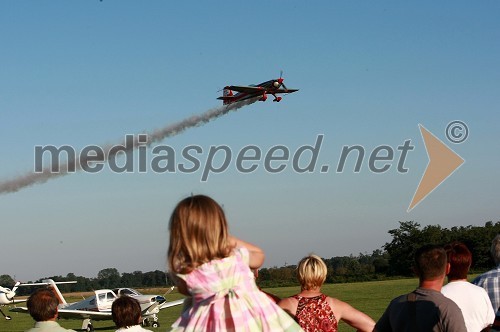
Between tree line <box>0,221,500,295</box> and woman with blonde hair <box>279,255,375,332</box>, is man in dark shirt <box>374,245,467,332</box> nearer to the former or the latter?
woman with blonde hair <box>279,255,375,332</box>

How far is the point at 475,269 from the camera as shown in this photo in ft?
260

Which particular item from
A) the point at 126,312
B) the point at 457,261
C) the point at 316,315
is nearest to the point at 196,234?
the point at 126,312

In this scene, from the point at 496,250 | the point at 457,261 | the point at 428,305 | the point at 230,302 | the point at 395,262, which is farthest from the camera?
the point at 395,262

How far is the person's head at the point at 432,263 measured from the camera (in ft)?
16.5

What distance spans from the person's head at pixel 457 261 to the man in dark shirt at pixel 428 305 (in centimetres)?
111

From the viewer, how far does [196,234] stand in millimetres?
3299

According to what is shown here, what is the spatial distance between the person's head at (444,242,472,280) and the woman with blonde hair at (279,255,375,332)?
1.06 m

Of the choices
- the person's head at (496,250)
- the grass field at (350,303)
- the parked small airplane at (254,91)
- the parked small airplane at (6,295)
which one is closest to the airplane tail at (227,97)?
the parked small airplane at (254,91)

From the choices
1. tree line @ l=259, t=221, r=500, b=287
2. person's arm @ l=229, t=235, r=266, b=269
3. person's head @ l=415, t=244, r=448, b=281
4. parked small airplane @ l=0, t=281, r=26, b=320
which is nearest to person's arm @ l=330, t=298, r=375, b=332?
person's head @ l=415, t=244, r=448, b=281

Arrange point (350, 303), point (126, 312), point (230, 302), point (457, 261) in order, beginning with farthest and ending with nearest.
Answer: point (350, 303), point (457, 261), point (126, 312), point (230, 302)

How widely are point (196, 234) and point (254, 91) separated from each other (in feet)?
146

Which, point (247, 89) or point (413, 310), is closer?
point (413, 310)

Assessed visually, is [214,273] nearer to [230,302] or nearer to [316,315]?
[230,302]

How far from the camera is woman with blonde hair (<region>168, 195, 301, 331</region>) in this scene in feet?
10.8
